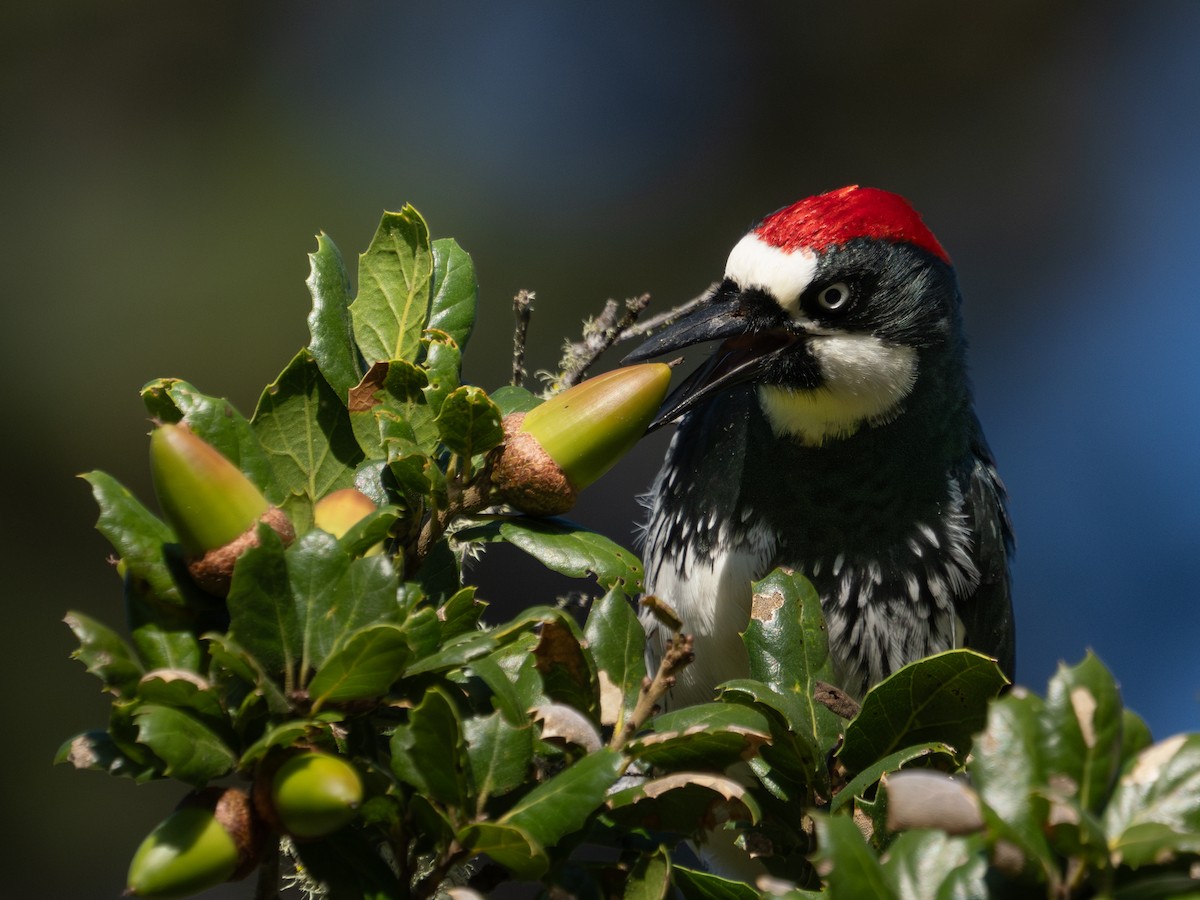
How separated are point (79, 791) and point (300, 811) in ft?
12.0

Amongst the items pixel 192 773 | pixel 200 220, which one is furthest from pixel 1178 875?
pixel 200 220

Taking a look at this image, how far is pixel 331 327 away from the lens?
1.13 meters

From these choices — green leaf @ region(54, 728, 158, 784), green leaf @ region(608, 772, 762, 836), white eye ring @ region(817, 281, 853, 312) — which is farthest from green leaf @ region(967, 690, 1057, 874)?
white eye ring @ region(817, 281, 853, 312)

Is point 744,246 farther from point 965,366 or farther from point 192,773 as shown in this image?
point 192,773

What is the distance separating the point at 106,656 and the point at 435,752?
0.72 feet

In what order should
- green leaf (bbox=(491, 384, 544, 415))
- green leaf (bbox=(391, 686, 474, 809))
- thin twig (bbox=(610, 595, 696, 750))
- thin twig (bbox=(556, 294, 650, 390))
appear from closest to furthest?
green leaf (bbox=(391, 686, 474, 809)) → thin twig (bbox=(610, 595, 696, 750)) → green leaf (bbox=(491, 384, 544, 415)) → thin twig (bbox=(556, 294, 650, 390))

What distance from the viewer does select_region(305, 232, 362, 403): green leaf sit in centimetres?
112

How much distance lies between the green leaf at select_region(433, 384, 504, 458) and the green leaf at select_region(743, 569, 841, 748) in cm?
31

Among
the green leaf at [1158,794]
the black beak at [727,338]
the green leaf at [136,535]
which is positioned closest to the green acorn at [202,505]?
the green leaf at [136,535]

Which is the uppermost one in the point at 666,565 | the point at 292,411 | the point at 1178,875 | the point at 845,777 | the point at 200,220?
the point at 200,220

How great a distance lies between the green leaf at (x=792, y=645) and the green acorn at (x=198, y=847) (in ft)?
1.55

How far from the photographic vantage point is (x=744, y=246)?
6.39 feet

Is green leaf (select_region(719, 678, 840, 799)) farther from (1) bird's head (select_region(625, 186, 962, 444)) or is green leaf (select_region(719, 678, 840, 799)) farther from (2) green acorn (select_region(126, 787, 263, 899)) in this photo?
(1) bird's head (select_region(625, 186, 962, 444))

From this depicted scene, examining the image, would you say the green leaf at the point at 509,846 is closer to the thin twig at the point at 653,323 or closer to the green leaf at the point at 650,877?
the green leaf at the point at 650,877
